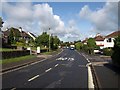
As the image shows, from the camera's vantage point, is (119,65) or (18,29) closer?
(119,65)

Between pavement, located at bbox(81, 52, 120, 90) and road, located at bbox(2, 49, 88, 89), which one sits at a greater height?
pavement, located at bbox(81, 52, 120, 90)

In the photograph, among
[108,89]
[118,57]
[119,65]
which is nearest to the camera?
[108,89]

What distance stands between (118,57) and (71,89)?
12.4 meters

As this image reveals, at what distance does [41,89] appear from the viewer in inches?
494

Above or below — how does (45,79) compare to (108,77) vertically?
below

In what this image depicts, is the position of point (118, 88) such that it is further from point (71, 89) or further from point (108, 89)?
point (71, 89)

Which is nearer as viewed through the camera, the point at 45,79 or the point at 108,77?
the point at 108,77

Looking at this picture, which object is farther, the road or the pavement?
the road

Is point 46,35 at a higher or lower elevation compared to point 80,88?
higher

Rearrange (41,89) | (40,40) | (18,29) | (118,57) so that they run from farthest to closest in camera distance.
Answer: (18,29)
(40,40)
(118,57)
(41,89)

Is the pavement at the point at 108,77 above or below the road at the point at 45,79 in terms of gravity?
above

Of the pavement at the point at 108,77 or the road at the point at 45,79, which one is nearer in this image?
the pavement at the point at 108,77

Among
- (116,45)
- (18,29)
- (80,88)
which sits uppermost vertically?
(18,29)

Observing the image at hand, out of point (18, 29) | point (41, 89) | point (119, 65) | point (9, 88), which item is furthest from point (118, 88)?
point (18, 29)
